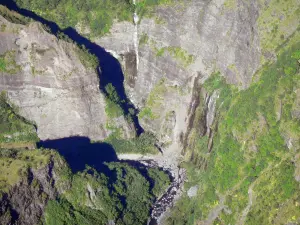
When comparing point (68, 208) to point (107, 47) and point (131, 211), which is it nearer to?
point (131, 211)

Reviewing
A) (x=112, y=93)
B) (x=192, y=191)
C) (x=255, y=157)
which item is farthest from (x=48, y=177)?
(x=255, y=157)

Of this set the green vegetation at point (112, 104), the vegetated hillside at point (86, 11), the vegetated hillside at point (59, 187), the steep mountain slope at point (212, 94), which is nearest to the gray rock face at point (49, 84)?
the steep mountain slope at point (212, 94)

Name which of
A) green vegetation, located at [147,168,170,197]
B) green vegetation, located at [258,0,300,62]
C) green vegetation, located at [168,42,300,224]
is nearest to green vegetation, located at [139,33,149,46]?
green vegetation, located at [168,42,300,224]

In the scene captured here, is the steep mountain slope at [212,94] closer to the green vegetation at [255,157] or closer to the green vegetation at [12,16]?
the green vegetation at [255,157]

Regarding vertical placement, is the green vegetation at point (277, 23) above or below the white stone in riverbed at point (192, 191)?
above

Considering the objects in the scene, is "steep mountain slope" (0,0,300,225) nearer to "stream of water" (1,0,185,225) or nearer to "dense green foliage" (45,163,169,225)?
"dense green foliage" (45,163,169,225)

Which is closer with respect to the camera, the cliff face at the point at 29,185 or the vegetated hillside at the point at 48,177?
the cliff face at the point at 29,185
